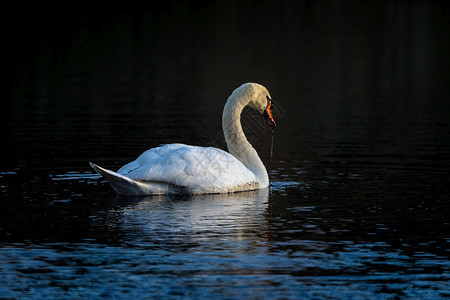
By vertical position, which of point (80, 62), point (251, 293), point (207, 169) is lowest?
point (251, 293)

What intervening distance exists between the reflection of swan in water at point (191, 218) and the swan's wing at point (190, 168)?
0.21 m

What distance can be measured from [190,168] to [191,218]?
1.82m

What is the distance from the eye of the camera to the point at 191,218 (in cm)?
1243

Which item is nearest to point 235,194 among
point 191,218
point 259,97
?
point 259,97

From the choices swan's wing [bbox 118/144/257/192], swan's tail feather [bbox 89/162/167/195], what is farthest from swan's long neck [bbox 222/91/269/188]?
swan's tail feather [bbox 89/162/167/195]

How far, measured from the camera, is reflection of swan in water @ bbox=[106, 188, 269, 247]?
11.3 meters

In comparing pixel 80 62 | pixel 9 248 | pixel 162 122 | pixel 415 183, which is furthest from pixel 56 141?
pixel 80 62

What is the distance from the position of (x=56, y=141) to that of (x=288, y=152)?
16.3 feet

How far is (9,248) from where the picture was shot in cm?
1066

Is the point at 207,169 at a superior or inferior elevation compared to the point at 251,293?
superior

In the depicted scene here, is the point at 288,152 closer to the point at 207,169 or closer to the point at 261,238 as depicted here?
the point at 207,169

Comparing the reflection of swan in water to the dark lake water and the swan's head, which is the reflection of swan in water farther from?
the swan's head

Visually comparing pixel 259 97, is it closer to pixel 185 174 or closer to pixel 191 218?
pixel 185 174

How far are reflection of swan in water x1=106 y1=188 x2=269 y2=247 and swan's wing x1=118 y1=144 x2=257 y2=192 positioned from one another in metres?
0.21
